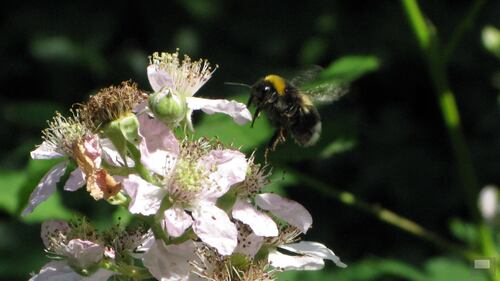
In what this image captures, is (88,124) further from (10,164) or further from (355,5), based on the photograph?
(355,5)

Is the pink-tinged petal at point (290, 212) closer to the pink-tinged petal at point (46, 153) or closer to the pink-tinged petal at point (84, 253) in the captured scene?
the pink-tinged petal at point (84, 253)

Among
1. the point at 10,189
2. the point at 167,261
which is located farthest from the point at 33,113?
the point at 167,261

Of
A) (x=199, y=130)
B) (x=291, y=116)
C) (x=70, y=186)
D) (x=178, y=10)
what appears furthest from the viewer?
(x=178, y=10)

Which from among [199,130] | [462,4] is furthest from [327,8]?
[199,130]

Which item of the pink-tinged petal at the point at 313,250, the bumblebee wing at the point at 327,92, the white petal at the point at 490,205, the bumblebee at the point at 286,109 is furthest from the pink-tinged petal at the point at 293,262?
the white petal at the point at 490,205

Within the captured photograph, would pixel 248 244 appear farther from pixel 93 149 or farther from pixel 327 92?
pixel 327 92
